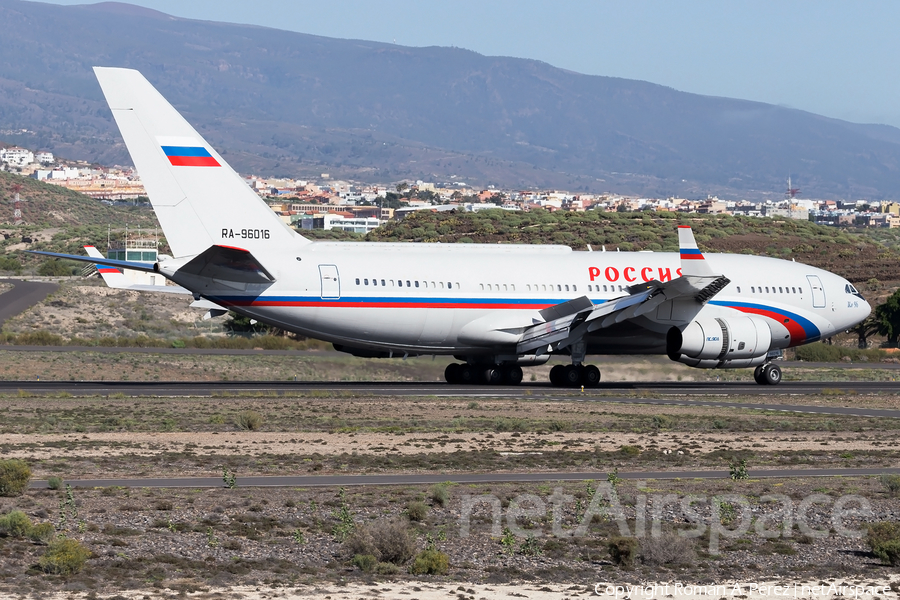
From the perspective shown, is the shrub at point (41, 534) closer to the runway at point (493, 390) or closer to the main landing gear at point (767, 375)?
the runway at point (493, 390)

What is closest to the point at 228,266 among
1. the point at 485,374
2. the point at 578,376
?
the point at 485,374

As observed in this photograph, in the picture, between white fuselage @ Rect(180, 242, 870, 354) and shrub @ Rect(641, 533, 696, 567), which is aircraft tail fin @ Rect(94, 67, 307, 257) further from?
shrub @ Rect(641, 533, 696, 567)

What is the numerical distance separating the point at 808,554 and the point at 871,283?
68.0 m

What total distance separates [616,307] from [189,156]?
13047mm

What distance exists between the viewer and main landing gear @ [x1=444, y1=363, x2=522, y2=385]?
38969 mm

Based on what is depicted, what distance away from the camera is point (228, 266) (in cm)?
3247

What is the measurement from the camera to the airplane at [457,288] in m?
33.0

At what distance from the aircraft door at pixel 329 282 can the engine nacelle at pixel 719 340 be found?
34.7 feet

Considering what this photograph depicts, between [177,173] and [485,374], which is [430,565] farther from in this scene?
[485,374]

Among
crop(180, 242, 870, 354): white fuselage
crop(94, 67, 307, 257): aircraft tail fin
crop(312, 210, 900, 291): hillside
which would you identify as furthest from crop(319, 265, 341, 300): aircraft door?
crop(312, 210, 900, 291): hillside

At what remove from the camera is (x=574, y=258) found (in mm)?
39750

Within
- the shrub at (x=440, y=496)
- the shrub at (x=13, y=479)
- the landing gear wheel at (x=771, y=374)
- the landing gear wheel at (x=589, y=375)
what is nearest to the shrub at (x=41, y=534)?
the shrub at (x=13, y=479)

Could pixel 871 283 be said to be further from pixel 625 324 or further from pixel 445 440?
pixel 445 440

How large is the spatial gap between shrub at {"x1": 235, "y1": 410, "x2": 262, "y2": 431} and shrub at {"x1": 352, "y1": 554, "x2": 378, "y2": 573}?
39.5 ft
